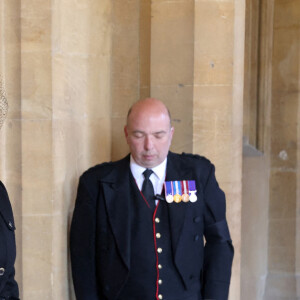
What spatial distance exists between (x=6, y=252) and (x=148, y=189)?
0.66m

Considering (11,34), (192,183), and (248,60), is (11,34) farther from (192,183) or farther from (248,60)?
(248,60)

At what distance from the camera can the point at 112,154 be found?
331cm

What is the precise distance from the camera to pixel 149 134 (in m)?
2.43

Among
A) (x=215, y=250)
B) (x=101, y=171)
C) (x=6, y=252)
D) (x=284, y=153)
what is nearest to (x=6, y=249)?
(x=6, y=252)

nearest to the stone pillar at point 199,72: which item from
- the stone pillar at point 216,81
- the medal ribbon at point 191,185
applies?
the stone pillar at point 216,81

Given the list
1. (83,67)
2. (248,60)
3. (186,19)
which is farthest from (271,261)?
(83,67)

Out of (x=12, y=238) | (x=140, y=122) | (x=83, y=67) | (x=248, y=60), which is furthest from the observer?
(x=248, y=60)

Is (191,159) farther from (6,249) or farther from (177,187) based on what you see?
(6,249)

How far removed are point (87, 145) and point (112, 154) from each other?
13.6 inches

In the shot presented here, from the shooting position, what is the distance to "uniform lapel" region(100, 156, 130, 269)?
245cm

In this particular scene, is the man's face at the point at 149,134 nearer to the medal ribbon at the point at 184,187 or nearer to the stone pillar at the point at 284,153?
the medal ribbon at the point at 184,187

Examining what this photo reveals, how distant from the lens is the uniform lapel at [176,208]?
2.47m

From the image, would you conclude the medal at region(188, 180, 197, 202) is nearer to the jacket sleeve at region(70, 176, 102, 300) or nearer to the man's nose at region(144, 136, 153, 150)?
the man's nose at region(144, 136, 153, 150)

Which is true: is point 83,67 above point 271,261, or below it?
above
